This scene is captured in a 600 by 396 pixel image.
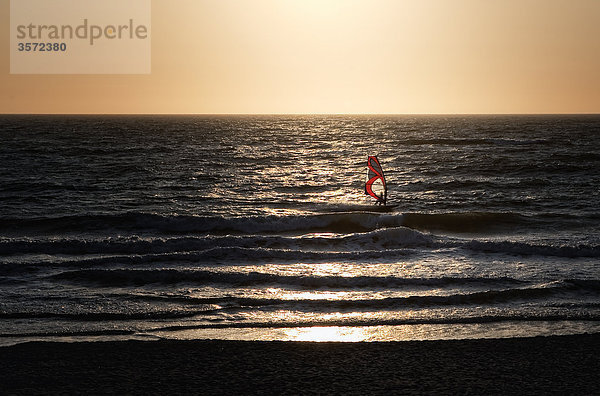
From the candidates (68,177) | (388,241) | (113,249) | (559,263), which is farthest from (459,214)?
(68,177)

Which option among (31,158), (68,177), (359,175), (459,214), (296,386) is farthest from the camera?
(31,158)

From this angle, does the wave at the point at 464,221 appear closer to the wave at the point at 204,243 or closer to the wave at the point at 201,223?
the wave at the point at 201,223

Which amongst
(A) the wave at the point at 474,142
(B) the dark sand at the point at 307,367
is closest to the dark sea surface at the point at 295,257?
(B) the dark sand at the point at 307,367

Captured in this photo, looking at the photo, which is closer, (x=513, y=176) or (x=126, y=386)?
(x=126, y=386)

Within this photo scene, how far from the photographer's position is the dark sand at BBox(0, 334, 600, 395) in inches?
293

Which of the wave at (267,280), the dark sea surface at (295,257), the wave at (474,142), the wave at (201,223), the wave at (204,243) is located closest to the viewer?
the dark sea surface at (295,257)

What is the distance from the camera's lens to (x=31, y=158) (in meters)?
50.3

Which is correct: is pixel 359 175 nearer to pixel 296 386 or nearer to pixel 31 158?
pixel 31 158

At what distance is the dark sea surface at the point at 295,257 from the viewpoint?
1039 cm

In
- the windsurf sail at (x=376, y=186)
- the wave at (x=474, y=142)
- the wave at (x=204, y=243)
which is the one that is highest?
the wave at (x=474, y=142)

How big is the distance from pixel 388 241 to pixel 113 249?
854 centimetres

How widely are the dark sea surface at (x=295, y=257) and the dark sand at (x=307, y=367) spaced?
645 mm

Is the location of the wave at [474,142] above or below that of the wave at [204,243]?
above

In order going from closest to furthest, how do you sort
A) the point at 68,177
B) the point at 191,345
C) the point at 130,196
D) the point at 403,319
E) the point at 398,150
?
the point at 191,345
the point at 403,319
the point at 130,196
the point at 68,177
the point at 398,150
